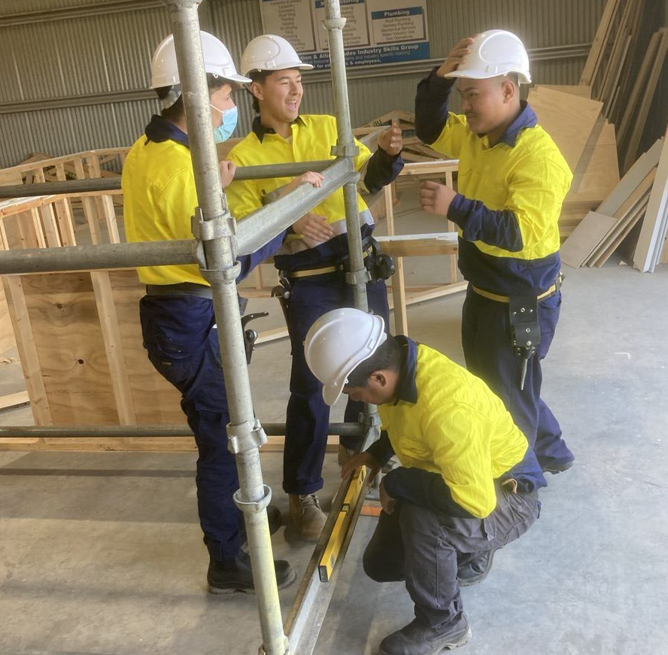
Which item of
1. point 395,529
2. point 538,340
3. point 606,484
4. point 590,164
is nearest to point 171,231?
point 395,529

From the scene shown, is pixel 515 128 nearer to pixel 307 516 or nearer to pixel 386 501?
pixel 386 501

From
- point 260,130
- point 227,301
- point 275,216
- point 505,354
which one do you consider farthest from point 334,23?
point 227,301

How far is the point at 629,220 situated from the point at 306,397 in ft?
19.3

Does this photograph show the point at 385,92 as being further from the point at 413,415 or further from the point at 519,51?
the point at 413,415

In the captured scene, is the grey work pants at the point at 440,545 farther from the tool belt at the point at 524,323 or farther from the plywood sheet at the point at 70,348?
the plywood sheet at the point at 70,348

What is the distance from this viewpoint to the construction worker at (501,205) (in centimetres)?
301

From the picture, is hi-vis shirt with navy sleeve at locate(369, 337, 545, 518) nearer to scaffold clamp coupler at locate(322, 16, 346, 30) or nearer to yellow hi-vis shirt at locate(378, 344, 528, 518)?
yellow hi-vis shirt at locate(378, 344, 528, 518)

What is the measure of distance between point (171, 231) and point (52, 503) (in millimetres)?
2254

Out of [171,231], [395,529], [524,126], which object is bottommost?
[395,529]

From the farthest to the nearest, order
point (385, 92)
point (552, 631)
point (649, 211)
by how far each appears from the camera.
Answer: point (385, 92)
point (649, 211)
point (552, 631)

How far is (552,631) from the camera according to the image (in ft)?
9.09

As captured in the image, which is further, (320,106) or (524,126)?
(320,106)

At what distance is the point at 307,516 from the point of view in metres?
3.49

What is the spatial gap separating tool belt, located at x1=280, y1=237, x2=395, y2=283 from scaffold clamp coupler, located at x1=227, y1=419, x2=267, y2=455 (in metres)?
1.56
